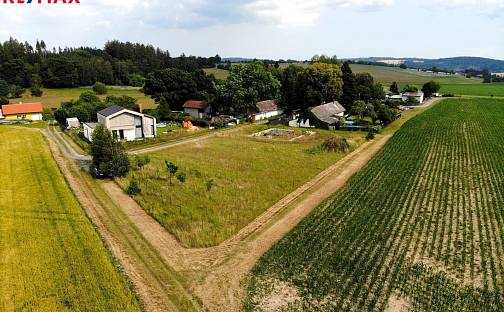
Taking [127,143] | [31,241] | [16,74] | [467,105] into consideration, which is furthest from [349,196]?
[16,74]

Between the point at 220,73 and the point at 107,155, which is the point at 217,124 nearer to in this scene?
the point at 107,155

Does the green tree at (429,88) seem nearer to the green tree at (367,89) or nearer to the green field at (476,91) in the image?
the green field at (476,91)

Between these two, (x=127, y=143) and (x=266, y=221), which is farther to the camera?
(x=127, y=143)

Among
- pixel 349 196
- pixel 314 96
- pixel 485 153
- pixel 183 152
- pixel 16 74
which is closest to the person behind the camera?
pixel 349 196

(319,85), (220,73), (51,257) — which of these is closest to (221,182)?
(51,257)

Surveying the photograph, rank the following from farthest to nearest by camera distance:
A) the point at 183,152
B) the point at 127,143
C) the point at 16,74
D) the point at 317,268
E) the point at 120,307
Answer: the point at 16,74
the point at 127,143
the point at 183,152
the point at 317,268
the point at 120,307

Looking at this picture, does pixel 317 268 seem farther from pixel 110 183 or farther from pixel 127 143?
pixel 127 143

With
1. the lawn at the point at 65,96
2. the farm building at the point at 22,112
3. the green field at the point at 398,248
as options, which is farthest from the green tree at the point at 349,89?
the farm building at the point at 22,112
